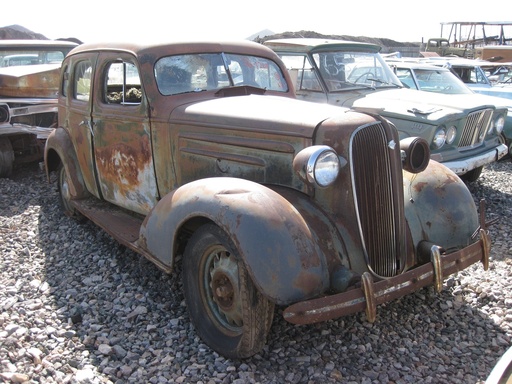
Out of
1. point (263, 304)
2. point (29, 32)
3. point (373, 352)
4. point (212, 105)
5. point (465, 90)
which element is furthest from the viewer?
point (29, 32)

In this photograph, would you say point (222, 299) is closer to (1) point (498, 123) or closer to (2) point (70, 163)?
(2) point (70, 163)

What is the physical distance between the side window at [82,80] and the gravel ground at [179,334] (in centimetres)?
145

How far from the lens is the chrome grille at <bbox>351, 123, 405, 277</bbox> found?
310 centimetres

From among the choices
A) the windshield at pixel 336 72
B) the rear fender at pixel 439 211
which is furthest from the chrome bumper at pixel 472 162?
the rear fender at pixel 439 211

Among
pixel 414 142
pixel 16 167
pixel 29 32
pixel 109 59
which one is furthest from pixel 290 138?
pixel 29 32

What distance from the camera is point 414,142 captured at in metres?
3.45

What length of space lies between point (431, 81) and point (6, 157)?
6585mm

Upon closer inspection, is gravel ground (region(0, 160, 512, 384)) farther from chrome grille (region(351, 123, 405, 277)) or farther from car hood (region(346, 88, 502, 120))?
car hood (region(346, 88, 502, 120))

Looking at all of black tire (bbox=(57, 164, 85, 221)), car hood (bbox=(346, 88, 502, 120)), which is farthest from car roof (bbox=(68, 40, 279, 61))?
car hood (bbox=(346, 88, 502, 120))

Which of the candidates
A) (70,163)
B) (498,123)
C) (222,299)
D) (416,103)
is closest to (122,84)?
(70,163)

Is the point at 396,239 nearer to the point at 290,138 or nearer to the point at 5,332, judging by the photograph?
the point at 290,138

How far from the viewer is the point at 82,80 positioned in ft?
16.2

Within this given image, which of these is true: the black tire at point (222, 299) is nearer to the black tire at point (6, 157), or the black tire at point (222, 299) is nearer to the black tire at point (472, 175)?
the black tire at point (6, 157)

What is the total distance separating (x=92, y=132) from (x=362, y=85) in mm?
3988
